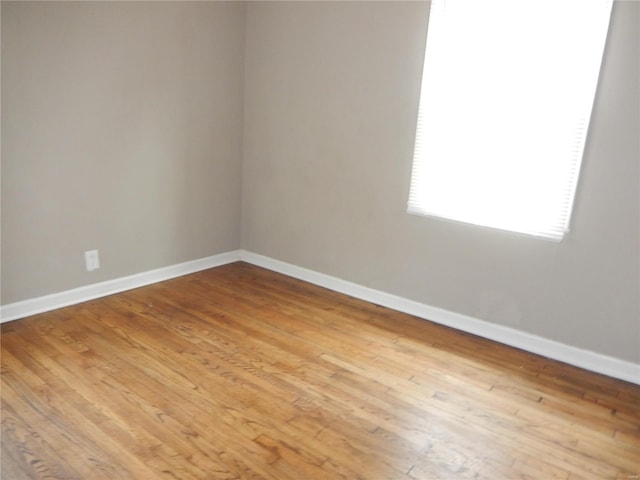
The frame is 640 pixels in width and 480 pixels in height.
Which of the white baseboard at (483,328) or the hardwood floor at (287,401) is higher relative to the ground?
the white baseboard at (483,328)

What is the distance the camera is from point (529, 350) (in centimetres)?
268

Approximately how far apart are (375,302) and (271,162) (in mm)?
1355

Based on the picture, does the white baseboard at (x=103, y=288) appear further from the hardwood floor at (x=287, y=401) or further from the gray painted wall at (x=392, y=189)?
the gray painted wall at (x=392, y=189)

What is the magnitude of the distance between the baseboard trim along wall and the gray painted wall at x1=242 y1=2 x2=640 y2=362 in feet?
0.17

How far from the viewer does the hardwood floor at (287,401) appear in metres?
1.72

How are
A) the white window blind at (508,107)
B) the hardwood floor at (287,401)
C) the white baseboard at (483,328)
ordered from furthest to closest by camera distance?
the white baseboard at (483,328) < the white window blind at (508,107) < the hardwood floor at (287,401)

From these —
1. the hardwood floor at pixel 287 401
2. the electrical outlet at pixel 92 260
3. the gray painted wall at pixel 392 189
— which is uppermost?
the gray painted wall at pixel 392 189

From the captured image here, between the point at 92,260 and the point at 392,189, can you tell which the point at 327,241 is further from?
the point at 92,260

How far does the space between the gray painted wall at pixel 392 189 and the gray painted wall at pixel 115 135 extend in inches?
13.4

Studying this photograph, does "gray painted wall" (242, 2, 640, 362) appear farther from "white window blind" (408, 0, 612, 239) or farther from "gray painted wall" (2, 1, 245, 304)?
"gray painted wall" (2, 1, 245, 304)

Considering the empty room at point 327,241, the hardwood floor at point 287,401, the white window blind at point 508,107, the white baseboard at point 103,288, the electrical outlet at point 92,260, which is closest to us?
the hardwood floor at point 287,401

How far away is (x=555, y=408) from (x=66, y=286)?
2813 millimetres

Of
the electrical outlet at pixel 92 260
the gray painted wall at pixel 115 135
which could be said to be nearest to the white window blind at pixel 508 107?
the gray painted wall at pixel 115 135

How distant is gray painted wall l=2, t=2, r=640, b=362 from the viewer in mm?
2400
